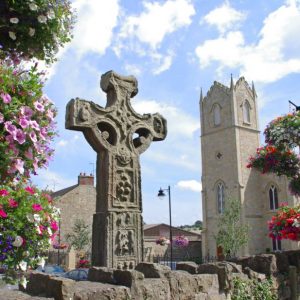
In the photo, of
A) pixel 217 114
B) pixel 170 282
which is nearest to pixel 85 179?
pixel 217 114

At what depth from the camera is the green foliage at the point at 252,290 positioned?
19.8 feet

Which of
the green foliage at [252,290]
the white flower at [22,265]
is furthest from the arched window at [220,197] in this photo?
the white flower at [22,265]

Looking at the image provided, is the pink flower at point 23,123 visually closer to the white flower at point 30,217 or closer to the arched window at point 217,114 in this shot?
the white flower at point 30,217

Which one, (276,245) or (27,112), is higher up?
(27,112)

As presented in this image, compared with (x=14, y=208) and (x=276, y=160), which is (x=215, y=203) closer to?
(x=276, y=160)

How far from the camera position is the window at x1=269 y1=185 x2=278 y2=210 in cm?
4462

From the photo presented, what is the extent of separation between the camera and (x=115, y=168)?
6.59 metres

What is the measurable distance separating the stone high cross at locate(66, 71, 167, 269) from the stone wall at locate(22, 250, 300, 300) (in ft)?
2.68

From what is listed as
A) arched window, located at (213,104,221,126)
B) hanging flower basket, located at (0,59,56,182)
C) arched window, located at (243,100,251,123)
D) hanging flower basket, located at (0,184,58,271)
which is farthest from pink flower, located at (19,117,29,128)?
arched window, located at (243,100,251,123)

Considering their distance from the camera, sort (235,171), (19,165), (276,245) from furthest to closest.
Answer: (235,171) → (276,245) → (19,165)

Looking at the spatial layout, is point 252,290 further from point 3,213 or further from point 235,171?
point 235,171

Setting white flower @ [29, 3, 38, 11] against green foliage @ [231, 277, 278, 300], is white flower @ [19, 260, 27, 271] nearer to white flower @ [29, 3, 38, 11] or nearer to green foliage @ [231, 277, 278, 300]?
white flower @ [29, 3, 38, 11]

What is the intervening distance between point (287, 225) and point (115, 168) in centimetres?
346

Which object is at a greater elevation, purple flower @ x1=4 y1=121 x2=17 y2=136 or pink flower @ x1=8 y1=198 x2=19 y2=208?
purple flower @ x1=4 y1=121 x2=17 y2=136
